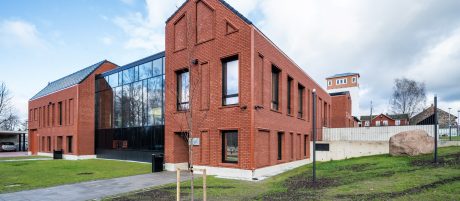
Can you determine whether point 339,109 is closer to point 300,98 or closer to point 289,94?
point 300,98

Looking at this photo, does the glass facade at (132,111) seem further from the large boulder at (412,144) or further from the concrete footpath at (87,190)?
the large boulder at (412,144)

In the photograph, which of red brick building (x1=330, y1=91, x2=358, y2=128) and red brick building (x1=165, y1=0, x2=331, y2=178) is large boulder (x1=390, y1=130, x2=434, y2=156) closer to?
red brick building (x1=165, y1=0, x2=331, y2=178)

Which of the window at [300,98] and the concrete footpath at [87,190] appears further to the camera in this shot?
the window at [300,98]

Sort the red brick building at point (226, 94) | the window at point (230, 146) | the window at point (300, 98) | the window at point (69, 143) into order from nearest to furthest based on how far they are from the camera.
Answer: the red brick building at point (226, 94), the window at point (230, 146), the window at point (300, 98), the window at point (69, 143)

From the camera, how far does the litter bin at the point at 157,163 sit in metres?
17.7

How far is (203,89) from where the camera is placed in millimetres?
16797

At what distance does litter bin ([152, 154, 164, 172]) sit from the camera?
1766cm

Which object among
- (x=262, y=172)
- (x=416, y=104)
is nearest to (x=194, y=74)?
(x=262, y=172)

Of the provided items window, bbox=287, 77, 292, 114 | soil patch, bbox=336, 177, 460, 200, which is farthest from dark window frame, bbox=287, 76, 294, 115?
soil patch, bbox=336, 177, 460, 200

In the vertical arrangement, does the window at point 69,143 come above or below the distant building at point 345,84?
below

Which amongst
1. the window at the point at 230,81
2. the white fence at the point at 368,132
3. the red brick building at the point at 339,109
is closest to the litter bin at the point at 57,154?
the window at the point at 230,81

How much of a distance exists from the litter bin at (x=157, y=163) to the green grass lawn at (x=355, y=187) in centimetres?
483

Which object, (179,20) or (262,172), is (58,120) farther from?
(262,172)

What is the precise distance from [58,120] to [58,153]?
4.58 metres
